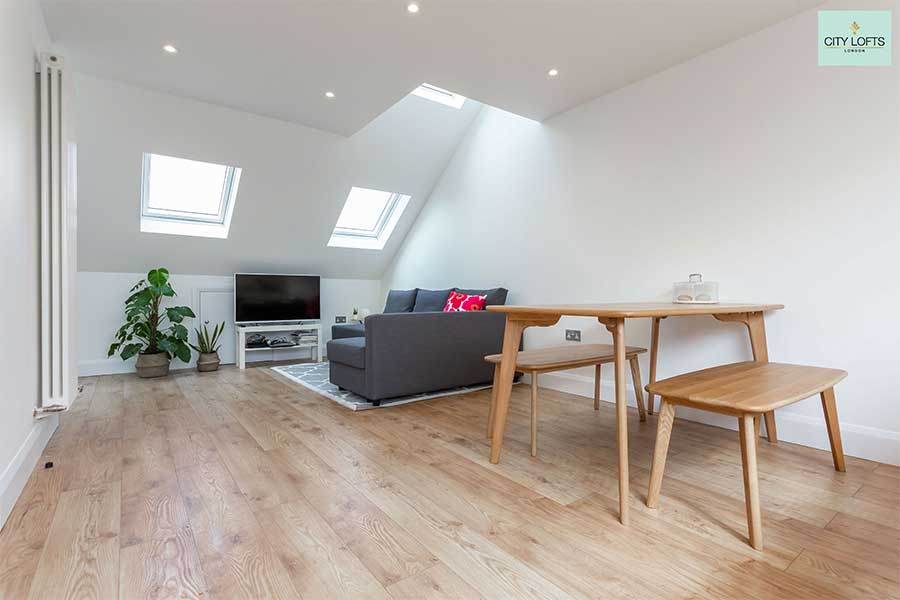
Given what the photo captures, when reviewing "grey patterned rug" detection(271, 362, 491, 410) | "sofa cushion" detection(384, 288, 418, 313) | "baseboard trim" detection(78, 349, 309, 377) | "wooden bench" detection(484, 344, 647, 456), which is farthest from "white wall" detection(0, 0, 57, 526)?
"sofa cushion" detection(384, 288, 418, 313)

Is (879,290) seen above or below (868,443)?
above

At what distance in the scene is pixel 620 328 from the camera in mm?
1471

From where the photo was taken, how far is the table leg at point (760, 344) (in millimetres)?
2154

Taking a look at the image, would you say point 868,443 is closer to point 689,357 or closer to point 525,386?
point 689,357

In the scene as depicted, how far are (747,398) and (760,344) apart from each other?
3.64 ft

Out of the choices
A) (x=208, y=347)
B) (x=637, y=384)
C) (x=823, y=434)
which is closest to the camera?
(x=823, y=434)

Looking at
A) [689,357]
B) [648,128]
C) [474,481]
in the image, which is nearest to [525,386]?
[689,357]

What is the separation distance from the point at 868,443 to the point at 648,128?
213 cm

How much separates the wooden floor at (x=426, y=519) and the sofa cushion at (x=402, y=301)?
2286mm

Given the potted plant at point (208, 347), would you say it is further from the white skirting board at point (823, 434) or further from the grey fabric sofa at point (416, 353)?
the white skirting board at point (823, 434)

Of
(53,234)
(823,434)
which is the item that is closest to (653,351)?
(823,434)

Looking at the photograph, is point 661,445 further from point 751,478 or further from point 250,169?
point 250,169

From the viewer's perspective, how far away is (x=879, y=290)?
1941 millimetres

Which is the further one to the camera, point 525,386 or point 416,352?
point 525,386
